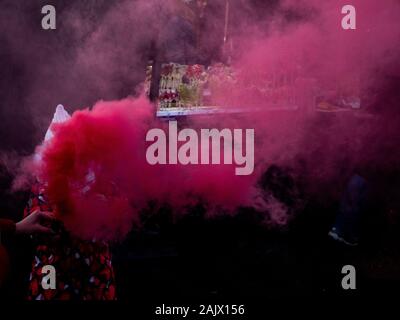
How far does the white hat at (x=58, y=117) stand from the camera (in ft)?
7.72

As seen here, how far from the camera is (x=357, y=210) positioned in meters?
2.56

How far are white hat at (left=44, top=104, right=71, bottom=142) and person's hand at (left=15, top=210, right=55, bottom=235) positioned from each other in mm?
419

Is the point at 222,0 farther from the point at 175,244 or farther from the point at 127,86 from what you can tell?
the point at 175,244

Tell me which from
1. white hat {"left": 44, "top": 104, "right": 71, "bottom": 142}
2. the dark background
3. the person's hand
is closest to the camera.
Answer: the person's hand

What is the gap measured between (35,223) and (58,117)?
0.63 m

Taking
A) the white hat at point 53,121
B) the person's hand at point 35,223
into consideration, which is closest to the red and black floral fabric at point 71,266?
the person's hand at point 35,223

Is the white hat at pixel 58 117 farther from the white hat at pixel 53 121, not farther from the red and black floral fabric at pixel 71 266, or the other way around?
the red and black floral fabric at pixel 71 266

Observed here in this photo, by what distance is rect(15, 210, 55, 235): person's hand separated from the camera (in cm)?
208

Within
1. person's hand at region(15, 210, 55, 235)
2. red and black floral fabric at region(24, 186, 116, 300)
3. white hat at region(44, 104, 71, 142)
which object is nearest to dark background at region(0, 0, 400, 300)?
white hat at region(44, 104, 71, 142)

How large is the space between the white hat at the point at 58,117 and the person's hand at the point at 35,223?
16.5 inches

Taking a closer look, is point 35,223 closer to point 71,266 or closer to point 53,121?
point 71,266

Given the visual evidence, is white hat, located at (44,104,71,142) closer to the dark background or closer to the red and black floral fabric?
the dark background

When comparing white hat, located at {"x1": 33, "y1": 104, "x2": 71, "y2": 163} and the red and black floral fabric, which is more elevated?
white hat, located at {"x1": 33, "y1": 104, "x2": 71, "y2": 163}
